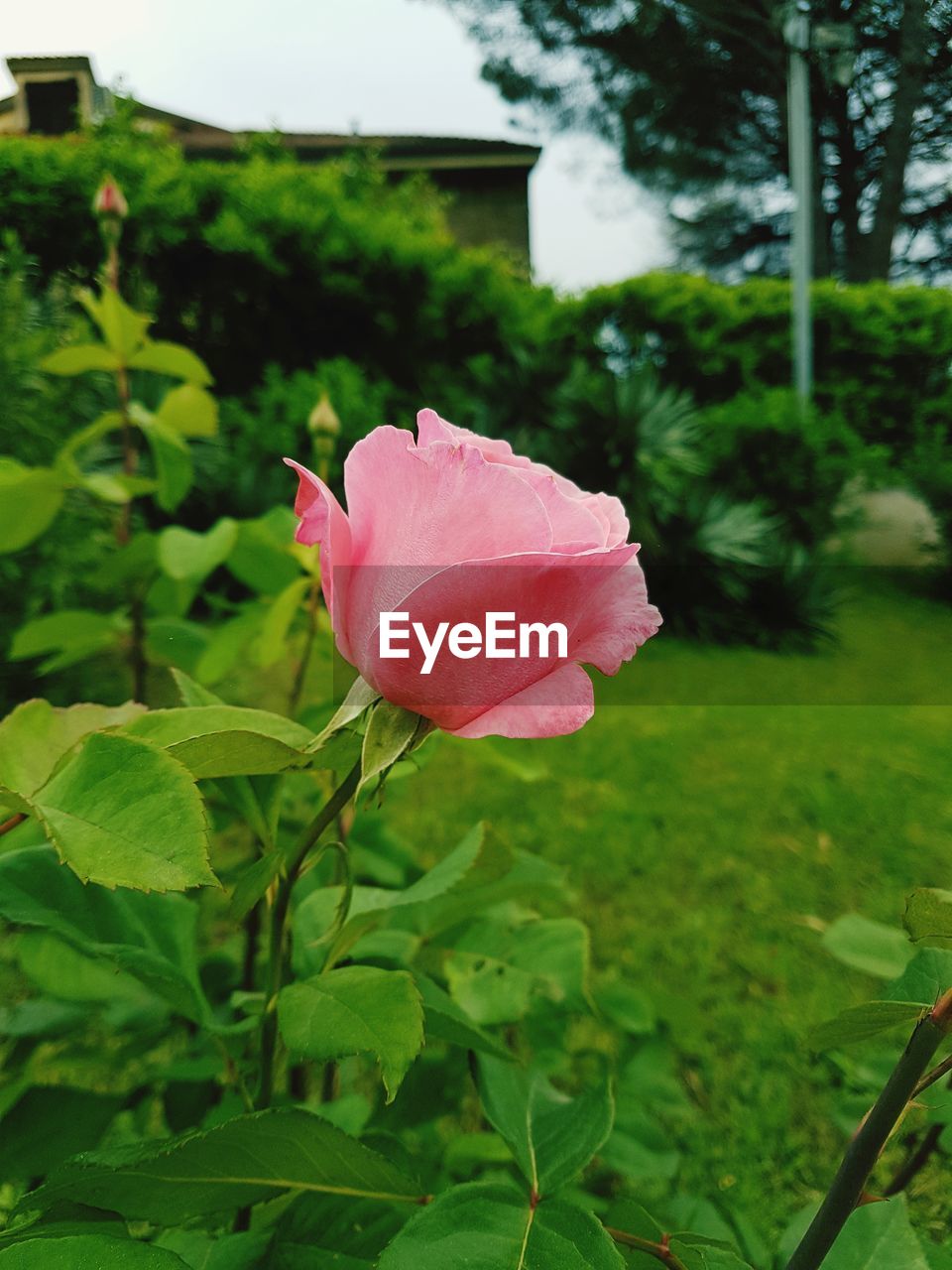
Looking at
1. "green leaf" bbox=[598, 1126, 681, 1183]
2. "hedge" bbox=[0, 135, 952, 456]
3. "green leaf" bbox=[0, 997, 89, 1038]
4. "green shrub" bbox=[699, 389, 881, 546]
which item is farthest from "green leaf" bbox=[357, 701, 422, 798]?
"green shrub" bbox=[699, 389, 881, 546]

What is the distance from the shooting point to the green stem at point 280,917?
24 centimetres

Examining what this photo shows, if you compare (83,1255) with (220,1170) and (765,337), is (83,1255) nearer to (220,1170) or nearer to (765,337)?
(220,1170)

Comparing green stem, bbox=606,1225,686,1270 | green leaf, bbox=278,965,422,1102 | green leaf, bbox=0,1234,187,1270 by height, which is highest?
green leaf, bbox=278,965,422,1102

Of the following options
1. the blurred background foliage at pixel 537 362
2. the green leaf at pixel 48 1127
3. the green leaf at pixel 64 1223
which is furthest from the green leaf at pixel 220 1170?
the blurred background foliage at pixel 537 362

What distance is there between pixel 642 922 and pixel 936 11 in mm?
1180

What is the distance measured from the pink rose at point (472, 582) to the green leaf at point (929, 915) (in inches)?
3.5

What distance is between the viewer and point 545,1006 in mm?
564

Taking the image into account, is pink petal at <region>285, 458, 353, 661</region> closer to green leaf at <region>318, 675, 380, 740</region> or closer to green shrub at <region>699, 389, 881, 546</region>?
green leaf at <region>318, 675, 380, 740</region>

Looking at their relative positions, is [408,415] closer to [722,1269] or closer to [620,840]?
[620,840]

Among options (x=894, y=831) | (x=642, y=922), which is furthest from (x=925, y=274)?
(x=642, y=922)

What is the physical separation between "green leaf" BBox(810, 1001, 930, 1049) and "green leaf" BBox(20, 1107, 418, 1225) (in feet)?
0.47

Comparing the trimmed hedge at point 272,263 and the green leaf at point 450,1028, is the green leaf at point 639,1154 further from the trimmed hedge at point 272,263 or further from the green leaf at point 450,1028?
the trimmed hedge at point 272,263

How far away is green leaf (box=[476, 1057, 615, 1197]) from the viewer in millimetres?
283

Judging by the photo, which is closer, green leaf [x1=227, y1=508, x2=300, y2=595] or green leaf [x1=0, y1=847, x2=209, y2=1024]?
green leaf [x1=0, y1=847, x2=209, y2=1024]
